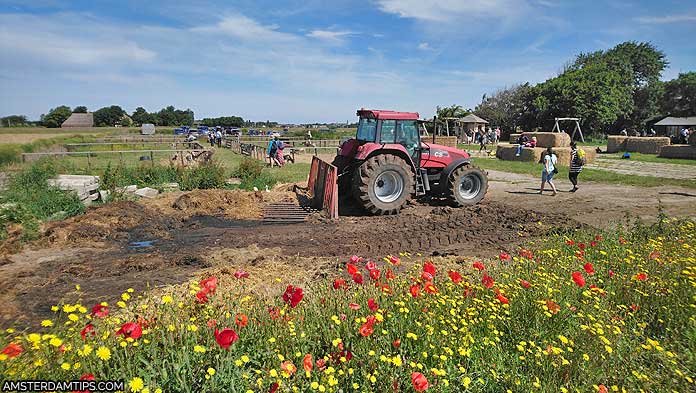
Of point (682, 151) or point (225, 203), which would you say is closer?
point (225, 203)

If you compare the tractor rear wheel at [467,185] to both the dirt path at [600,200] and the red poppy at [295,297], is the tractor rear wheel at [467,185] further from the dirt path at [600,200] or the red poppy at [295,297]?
the red poppy at [295,297]

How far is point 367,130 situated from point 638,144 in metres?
26.8

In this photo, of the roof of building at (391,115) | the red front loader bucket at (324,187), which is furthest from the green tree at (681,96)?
the red front loader bucket at (324,187)

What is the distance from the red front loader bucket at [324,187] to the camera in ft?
29.2

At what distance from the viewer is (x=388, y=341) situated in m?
2.74

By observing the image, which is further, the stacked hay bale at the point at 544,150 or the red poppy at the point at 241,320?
the stacked hay bale at the point at 544,150

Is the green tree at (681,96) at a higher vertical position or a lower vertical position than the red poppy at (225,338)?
higher

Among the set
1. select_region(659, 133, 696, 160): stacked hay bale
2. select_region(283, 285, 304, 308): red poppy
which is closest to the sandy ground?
select_region(283, 285, 304, 308): red poppy

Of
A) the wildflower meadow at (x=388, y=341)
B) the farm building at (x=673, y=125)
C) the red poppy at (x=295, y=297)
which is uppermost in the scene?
the farm building at (x=673, y=125)

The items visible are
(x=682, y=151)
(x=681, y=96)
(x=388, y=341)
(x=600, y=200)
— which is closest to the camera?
(x=388, y=341)

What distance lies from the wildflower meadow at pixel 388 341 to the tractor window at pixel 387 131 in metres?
6.05

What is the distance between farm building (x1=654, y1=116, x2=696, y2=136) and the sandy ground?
140 feet

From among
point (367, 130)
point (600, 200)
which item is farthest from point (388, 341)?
point (600, 200)

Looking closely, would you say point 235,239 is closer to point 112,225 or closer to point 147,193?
point 112,225
